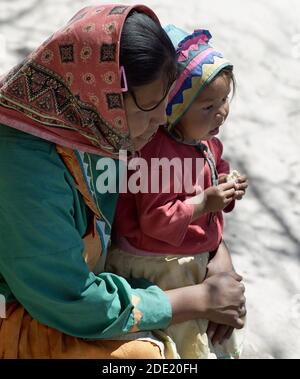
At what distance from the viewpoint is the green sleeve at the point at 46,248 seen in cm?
176

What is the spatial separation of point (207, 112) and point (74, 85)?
58cm

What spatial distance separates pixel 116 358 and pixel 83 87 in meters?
0.71

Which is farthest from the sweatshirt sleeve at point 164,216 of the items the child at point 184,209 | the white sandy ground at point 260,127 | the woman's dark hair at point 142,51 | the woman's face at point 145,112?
the white sandy ground at point 260,127

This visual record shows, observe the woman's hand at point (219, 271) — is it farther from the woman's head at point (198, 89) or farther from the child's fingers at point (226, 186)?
the woman's head at point (198, 89)

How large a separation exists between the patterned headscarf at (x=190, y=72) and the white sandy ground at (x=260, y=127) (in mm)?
1002

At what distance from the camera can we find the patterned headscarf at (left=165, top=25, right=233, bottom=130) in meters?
2.14

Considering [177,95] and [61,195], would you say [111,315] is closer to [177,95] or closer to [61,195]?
[61,195]

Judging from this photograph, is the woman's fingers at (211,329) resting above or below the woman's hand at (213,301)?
below

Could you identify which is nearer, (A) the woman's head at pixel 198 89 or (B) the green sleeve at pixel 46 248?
(B) the green sleeve at pixel 46 248

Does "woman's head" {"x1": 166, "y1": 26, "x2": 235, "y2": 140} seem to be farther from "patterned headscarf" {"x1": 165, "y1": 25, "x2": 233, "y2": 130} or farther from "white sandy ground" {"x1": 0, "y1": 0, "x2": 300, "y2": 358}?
"white sandy ground" {"x1": 0, "y1": 0, "x2": 300, "y2": 358}

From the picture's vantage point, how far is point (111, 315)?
1867 millimetres

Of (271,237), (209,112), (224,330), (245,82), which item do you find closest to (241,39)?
(245,82)

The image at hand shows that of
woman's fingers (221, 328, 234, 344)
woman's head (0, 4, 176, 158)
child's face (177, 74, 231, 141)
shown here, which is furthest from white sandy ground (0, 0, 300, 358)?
woman's head (0, 4, 176, 158)


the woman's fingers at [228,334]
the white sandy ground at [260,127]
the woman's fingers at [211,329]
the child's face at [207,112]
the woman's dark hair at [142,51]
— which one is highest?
the woman's dark hair at [142,51]
